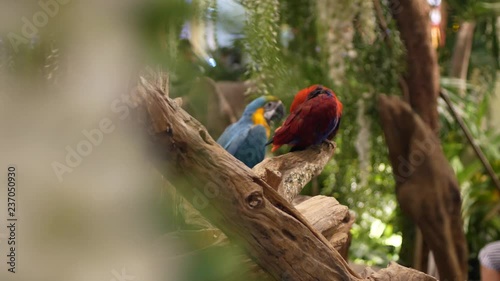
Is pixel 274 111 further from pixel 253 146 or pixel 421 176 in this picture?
pixel 421 176

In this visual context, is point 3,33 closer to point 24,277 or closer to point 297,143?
point 24,277

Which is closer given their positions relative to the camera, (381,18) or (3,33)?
(3,33)

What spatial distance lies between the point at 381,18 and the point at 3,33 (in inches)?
61.6

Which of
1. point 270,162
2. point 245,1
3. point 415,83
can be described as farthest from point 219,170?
point 415,83

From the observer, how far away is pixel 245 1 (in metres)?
0.56

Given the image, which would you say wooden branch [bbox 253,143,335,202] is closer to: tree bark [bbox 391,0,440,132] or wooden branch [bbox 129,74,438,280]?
wooden branch [bbox 129,74,438,280]

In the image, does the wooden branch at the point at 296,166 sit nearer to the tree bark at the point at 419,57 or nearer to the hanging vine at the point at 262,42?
the hanging vine at the point at 262,42

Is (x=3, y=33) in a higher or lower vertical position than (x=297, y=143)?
higher

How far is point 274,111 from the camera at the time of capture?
1134 mm

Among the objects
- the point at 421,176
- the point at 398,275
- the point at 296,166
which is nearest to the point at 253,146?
the point at 296,166

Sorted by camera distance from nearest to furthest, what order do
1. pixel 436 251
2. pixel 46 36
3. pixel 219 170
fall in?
pixel 46 36
pixel 219 170
pixel 436 251

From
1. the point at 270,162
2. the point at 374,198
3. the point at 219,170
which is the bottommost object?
the point at 374,198

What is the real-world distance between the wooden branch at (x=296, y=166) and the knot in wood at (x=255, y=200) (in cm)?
32

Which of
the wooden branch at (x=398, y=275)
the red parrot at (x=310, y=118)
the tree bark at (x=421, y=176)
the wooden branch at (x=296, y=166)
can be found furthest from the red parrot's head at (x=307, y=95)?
the tree bark at (x=421, y=176)
